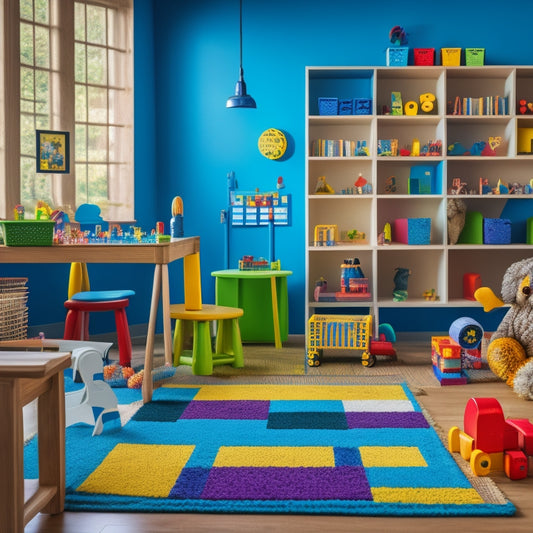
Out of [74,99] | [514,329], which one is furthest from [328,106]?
[514,329]

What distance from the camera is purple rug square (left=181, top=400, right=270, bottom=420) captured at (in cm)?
351

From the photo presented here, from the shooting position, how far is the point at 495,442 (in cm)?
277

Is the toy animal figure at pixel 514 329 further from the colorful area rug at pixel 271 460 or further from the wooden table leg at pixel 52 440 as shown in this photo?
the wooden table leg at pixel 52 440

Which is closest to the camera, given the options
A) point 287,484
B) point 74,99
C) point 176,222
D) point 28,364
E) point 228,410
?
point 28,364

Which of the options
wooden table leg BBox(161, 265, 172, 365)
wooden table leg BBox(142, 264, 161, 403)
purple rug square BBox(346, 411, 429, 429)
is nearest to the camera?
purple rug square BBox(346, 411, 429, 429)

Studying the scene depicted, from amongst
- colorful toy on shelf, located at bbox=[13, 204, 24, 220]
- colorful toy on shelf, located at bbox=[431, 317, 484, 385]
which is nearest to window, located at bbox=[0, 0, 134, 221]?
colorful toy on shelf, located at bbox=[13, 204, 24, 220]

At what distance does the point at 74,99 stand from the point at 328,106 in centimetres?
194

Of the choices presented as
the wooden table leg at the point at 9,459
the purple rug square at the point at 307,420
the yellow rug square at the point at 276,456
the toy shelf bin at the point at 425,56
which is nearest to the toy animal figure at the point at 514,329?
the purple rug square at the point at 307,420

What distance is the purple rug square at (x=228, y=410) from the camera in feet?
11.5

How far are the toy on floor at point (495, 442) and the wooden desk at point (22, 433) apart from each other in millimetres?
1511

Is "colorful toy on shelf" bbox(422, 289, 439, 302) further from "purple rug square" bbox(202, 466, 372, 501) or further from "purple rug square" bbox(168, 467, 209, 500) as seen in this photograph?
"purple rug square" bbox(168, 467, 209, 500)

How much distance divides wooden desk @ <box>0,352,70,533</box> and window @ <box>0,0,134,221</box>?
302cm

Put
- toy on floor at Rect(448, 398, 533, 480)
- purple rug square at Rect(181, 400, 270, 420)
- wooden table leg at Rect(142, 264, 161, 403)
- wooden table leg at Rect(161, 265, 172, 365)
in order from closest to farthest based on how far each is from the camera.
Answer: toy on floor at Rect(448, 398, 533, 480)
purple rug square at Rect(181, 400, 270, 420)
wooden table leg at Rect(142, 264, 161, 403)
wooden table leg at Rect(161, 265, 172, 365)

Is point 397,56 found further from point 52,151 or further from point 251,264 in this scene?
point 52,151
